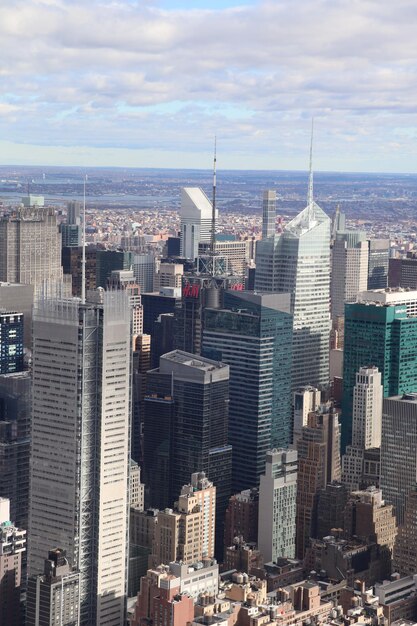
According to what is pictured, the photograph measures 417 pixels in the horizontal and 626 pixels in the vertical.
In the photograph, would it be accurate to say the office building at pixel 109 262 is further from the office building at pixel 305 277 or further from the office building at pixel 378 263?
the office building at pixel 378 263

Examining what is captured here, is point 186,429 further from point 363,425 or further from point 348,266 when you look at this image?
point 348,266

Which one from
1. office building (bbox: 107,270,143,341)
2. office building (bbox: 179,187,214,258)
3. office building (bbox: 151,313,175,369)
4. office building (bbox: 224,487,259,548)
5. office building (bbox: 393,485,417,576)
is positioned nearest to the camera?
office building (bbox: 393,485,417,576)

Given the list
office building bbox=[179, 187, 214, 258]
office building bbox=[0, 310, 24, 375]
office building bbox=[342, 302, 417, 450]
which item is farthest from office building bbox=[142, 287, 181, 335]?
office building bbox=[179, 187, 214, 258]

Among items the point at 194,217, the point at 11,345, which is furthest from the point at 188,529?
the point at 194,217

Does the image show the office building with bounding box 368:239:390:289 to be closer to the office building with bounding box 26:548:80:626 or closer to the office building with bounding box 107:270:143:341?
the office building with bounding box 107:270:143:341

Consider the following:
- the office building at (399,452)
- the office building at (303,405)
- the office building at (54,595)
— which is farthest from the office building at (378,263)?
the office building at (54,595)
